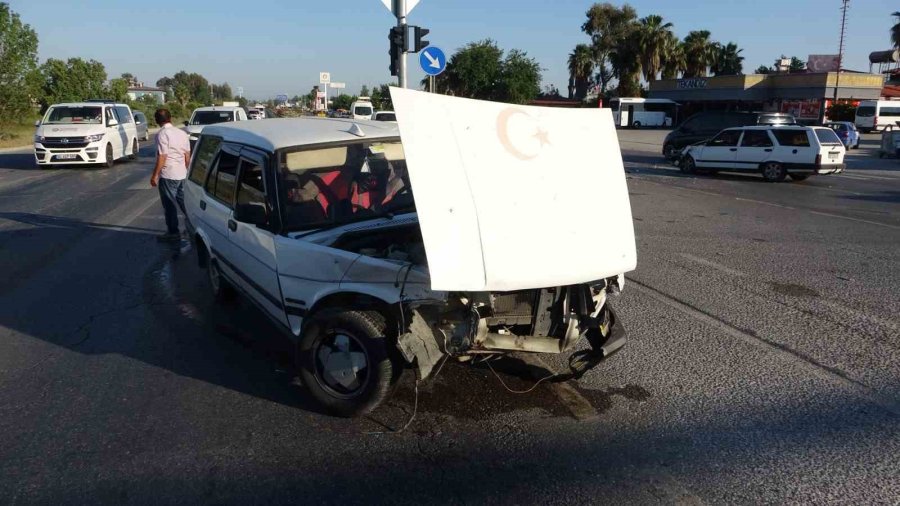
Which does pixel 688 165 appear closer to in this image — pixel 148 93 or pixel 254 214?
pixel 254 214

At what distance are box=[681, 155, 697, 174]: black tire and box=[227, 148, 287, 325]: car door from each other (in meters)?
18.6

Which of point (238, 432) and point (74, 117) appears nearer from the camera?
point (238, 432)

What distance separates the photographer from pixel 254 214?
4449mm

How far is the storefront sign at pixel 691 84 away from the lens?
5993cm

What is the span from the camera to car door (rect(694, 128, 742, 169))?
65.3 ft

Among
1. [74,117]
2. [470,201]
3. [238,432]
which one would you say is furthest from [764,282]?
[74,117]

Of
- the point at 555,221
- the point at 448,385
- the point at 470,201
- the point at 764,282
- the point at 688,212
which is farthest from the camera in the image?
the point at 688,212

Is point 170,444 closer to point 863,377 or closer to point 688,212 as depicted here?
point 863,377

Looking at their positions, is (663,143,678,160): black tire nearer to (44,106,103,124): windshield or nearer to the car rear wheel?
the car rear wheel

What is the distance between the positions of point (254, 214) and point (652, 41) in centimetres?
6767

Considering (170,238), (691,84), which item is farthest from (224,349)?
(691,84)

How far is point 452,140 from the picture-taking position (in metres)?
3.55

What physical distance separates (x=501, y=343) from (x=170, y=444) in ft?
6.40

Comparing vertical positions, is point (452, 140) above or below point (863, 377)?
above
